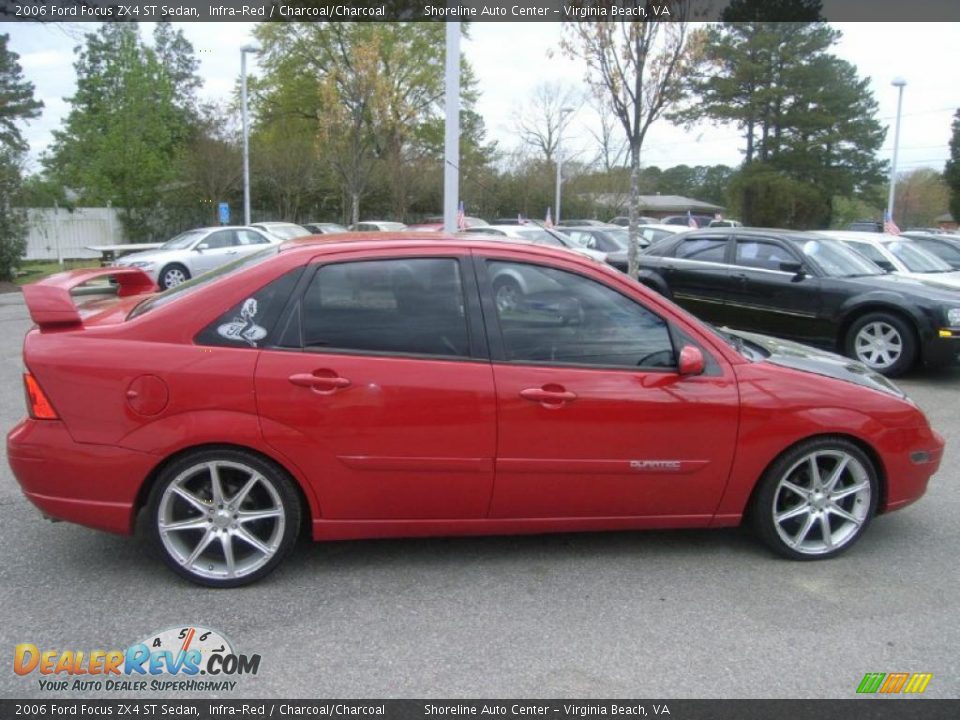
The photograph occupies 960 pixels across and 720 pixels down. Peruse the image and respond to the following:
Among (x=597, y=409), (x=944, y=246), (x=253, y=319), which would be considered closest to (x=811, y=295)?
(x=597, y=409)

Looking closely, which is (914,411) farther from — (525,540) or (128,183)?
(128,183)

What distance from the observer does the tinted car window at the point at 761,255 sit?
9172mm

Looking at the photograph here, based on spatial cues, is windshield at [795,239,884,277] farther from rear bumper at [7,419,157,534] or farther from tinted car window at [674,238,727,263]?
rear bumper at [7,419,157,534]

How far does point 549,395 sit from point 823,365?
1.59m

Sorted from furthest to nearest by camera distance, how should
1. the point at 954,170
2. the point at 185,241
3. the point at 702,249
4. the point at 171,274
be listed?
the point at 954,170 < the point at 185,241 < the point at 171,274 < the point at 702,249

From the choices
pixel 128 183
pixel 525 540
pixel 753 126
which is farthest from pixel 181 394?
pixel 753 126

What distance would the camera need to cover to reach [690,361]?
11.3 feet

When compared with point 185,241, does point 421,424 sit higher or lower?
lower

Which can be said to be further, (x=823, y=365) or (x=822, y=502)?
(x=823, y=365)

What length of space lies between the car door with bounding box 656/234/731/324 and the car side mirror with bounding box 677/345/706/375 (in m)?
6.47

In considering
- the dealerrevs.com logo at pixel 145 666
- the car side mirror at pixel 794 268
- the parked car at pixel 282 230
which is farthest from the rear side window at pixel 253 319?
the parked car at pixel 282 230

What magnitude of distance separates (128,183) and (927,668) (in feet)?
109

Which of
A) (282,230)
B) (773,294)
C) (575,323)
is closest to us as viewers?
(575,323)

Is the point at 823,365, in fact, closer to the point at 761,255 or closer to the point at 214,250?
the point at 761,255
